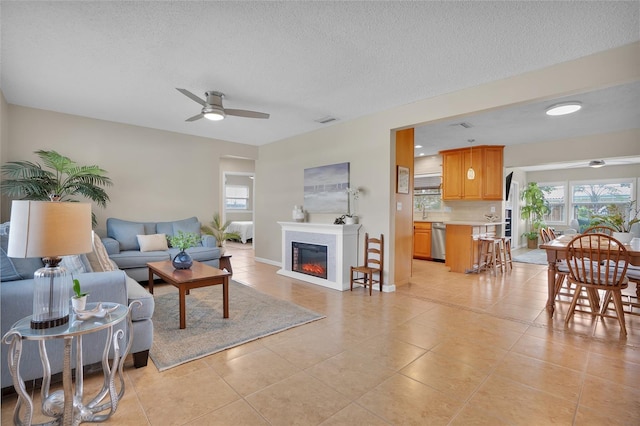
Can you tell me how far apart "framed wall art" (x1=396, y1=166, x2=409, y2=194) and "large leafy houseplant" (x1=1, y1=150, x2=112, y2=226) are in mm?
4405

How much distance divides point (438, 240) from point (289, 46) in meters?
5.70

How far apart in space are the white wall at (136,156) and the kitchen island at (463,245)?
182 inches

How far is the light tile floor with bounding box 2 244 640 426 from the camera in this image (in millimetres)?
1748

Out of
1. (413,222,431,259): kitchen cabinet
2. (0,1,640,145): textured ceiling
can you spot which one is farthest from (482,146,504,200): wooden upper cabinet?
(0,1,640,145): textured ceiling

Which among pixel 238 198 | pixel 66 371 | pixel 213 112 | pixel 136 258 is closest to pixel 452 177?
pixel 213 112

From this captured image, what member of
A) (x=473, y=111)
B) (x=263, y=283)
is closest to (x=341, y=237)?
(x=263, y=283)

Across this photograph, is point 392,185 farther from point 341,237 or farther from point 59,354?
point 59,354

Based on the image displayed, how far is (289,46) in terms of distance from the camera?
105 inches

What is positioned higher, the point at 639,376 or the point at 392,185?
the point at 392,185

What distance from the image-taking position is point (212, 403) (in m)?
1.84

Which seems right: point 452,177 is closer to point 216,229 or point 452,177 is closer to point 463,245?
point 463,245

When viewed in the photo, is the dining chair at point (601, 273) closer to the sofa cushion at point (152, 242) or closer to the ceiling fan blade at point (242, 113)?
the ceiling fan blade at point (242, 113)

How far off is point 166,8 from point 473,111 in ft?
10.3

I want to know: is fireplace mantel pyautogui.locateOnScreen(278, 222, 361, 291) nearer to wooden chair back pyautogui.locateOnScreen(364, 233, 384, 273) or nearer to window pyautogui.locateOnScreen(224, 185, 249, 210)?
wooden chair back pyautogui.locateOnScreen(364, 233, 384, 273)
